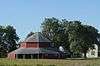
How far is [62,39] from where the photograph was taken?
509 ft

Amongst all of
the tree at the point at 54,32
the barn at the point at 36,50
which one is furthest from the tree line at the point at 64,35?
the barn at the point at 36,50

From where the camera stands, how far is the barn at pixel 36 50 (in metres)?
136

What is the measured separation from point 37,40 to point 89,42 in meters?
19.8

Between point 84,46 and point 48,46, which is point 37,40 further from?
point 84,46

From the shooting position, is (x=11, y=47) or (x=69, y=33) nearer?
(x=69, y=33)

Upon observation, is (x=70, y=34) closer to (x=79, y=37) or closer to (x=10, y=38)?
(x=79, y=37)

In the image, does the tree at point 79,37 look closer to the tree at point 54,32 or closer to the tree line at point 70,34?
the tree line at point 70,34

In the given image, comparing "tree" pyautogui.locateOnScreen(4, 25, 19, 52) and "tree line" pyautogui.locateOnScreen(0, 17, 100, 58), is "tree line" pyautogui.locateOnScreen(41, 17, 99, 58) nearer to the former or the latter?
"tree line" pyautogui.locateOnScreen(0, 17, 100, 58)

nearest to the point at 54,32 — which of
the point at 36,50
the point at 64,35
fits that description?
the point at 64,35

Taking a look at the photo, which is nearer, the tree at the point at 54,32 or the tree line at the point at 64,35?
the tree line at the point at 64,35

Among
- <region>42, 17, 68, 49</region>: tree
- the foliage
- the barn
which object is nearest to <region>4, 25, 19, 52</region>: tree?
the foliage

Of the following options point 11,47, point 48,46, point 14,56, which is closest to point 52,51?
point 48,46

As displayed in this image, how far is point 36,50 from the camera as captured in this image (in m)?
137

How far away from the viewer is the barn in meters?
136
